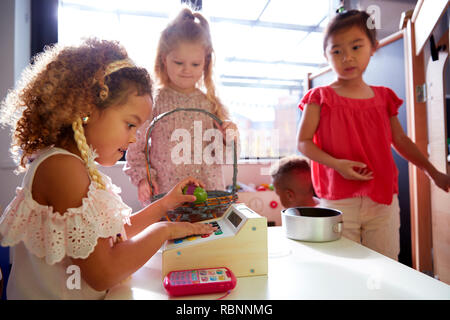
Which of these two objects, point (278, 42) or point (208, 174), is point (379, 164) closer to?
point (208, 174)

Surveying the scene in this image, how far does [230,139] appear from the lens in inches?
38.6

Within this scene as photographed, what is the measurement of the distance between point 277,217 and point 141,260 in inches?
58.9

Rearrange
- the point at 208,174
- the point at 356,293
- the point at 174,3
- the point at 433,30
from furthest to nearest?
the point at 174,3 → the point at 433,30 → the point at 208,174 → the point at 356,293

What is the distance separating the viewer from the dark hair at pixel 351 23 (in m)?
1.03

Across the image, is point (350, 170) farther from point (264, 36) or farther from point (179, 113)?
point (264, 36)

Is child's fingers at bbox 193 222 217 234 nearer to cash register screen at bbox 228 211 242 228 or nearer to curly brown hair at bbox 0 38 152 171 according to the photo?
cash register screen at bbox 228 211 242 228

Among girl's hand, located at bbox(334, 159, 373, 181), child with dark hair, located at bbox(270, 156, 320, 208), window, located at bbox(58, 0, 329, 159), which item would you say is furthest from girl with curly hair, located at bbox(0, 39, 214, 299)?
window, located at bbox(58, 0, 329, 159)

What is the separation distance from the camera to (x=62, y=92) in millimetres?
550

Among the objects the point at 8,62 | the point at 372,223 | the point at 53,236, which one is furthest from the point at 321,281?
the point at 8,62

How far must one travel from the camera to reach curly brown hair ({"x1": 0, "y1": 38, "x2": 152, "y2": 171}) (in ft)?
1.81

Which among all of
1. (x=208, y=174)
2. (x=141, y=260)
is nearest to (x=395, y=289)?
(x=141, y=260)

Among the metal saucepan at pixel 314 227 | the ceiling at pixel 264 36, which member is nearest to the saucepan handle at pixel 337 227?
the metal saucepan at pixel 314 227

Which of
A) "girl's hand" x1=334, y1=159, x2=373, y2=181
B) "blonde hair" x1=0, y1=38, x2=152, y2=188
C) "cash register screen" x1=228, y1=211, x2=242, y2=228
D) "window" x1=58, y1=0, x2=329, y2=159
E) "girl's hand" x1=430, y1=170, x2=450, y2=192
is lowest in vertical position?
"cash register screen" x1=228, y1=211, x2=242, y2=228

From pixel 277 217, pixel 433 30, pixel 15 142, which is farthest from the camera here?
pixel 277 217
